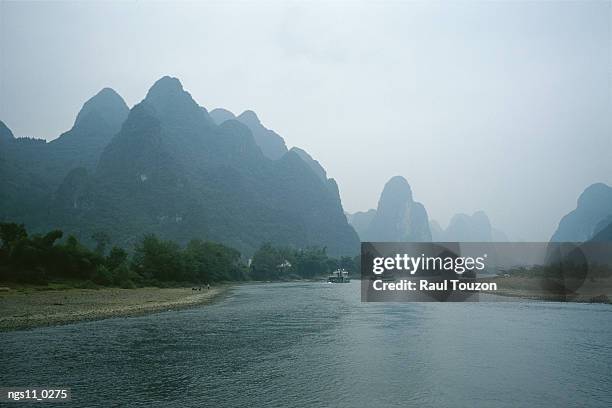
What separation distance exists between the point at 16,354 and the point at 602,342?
28.5 meters

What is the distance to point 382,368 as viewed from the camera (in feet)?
55.2

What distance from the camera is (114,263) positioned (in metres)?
61.1

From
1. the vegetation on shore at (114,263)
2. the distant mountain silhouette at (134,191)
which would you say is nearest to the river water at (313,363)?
the vegetation on shore at (114,263)

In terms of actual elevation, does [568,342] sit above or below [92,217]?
below

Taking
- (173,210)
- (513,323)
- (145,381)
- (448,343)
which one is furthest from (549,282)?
(173,210)

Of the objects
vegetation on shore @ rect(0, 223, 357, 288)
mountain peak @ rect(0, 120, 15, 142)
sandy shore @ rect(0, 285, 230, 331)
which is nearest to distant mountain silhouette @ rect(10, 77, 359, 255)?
mountain peak @ rect(0, 120, 15, 142)

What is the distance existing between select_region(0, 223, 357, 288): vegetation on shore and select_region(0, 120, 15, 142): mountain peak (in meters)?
119

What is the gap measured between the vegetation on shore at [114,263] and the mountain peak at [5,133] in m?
119

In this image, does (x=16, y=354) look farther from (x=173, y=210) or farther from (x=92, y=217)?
(x=173, y=210)

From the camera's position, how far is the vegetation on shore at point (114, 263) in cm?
5025

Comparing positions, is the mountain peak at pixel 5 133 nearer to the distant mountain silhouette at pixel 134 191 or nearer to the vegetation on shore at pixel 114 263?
the distant mountain silhouette at pixel 134 191

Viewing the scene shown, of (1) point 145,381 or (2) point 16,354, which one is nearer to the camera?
(1) point 145,381

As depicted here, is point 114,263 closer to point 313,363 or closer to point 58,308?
point 58,308

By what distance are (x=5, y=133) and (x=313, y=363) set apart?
203m
